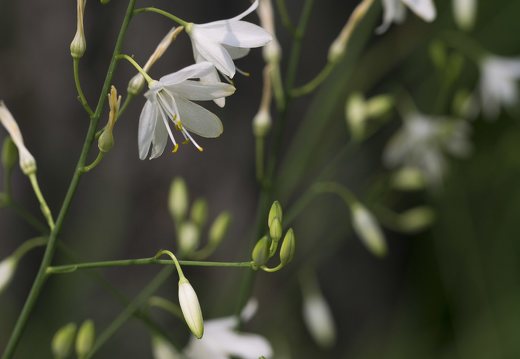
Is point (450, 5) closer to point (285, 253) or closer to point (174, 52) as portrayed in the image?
point (174, 52)

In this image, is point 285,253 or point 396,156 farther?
point 396,156

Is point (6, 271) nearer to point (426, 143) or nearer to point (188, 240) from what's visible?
point (188, 240)

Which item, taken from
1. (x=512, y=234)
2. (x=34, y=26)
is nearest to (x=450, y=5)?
(x=512, y=234)

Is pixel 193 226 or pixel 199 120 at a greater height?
pixel 199 120

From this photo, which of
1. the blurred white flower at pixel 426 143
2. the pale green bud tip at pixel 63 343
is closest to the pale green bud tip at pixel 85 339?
the pale green bud tip at pixel 63 343

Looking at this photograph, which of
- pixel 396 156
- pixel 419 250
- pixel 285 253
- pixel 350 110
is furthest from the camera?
pixel 419 250

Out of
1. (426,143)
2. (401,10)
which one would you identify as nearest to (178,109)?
(401,10)
